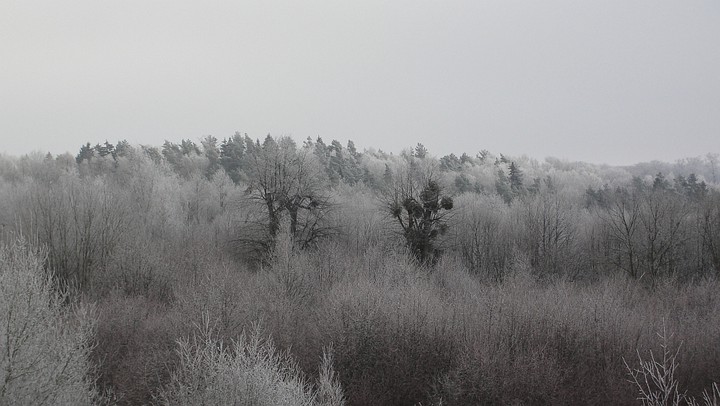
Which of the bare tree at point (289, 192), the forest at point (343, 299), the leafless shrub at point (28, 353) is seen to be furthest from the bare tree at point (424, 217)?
the leafless shrub at point (28, 353)

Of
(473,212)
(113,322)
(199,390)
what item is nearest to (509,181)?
(473,212)

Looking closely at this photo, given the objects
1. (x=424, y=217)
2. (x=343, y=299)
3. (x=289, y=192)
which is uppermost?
(x=289, y=192)

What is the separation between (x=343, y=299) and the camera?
81.9 ft

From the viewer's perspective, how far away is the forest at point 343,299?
14.0 metres

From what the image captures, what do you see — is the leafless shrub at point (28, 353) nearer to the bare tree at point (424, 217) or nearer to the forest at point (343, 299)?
the forest at point (343, 299)

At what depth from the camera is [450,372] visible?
70.0 feet

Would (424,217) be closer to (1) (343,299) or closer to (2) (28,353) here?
(1) (343,299)

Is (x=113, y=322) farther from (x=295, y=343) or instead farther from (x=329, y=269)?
(x=329, y=269)

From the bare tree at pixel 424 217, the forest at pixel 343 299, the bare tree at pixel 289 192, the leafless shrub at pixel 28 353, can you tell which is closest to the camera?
the leafless shrub at pixel 28 353

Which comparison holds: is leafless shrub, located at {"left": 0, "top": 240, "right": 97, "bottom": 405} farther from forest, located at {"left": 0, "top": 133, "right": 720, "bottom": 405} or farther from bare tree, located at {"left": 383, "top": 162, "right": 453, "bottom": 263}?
bare tree, located at {"left": 383, "top": 162, "right": 453, "bottom": 263}

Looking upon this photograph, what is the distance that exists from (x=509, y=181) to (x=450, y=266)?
42.5m

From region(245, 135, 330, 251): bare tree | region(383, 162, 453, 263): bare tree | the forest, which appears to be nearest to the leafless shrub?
the forest

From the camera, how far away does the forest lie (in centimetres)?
1397

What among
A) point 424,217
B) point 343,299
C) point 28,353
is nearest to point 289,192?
point 424,217
